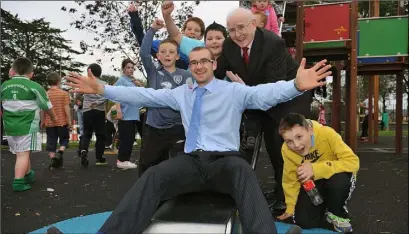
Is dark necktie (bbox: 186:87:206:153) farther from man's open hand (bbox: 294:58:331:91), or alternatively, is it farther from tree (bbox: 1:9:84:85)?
tree (bbox: 1:9:84:85)

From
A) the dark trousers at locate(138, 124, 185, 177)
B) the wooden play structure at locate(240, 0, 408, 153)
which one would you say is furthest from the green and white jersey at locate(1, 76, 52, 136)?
the wooden play structure at locate(240, 0, 408, 153)

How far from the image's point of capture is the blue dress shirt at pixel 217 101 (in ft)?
8.08

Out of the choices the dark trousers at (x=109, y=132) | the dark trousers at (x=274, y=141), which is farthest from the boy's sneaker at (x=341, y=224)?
the dark trousers at (x=109, y=132)

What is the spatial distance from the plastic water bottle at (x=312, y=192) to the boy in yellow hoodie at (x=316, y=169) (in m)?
0.04

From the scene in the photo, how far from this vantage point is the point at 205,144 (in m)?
2.47

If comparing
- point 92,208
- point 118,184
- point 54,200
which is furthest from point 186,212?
point 118,184

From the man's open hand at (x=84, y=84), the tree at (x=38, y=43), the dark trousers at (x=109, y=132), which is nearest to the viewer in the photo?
the man's open hand at (x=84, y=84)

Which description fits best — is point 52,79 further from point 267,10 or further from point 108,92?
point 108,92

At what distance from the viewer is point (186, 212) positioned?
206 centimetres

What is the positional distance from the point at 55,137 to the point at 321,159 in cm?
446

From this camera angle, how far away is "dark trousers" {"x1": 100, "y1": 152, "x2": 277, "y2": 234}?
1960 mm

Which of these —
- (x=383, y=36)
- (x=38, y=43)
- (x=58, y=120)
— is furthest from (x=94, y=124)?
(x=38, y=43)

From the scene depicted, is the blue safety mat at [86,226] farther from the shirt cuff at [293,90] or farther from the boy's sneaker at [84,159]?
the boy's sneaker at [84,159]

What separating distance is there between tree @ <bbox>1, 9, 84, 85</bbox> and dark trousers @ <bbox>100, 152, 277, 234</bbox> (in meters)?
12.5
